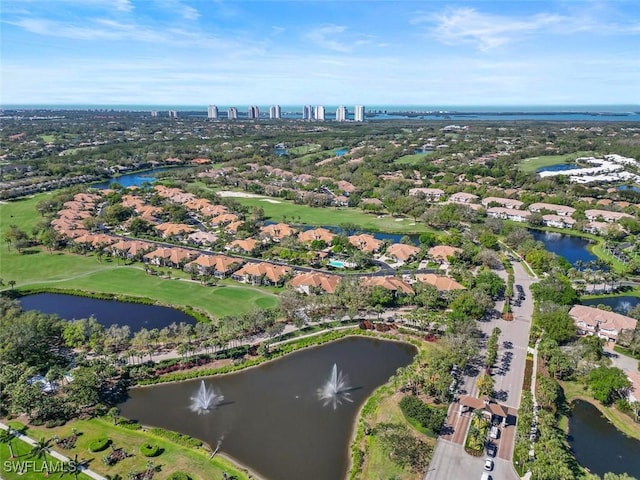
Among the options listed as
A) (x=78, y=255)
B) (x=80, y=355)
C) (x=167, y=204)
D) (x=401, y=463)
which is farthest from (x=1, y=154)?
(x=401, y=463)

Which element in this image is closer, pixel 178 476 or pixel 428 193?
pixel 178 476

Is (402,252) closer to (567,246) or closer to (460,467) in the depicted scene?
(567,246)

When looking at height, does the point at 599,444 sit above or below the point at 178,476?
below

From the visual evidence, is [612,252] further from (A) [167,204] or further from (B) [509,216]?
(A) [167,204]

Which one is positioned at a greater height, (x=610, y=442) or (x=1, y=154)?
(x=1, y=154)

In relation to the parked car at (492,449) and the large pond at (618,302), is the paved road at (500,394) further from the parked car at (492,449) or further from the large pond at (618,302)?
the large pond at (618,302)

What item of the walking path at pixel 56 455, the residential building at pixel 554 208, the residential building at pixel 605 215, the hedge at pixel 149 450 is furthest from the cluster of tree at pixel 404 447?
the residential building at pixel 605 215

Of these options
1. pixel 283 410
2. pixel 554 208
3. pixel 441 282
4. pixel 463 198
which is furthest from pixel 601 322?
pixel 463 198
